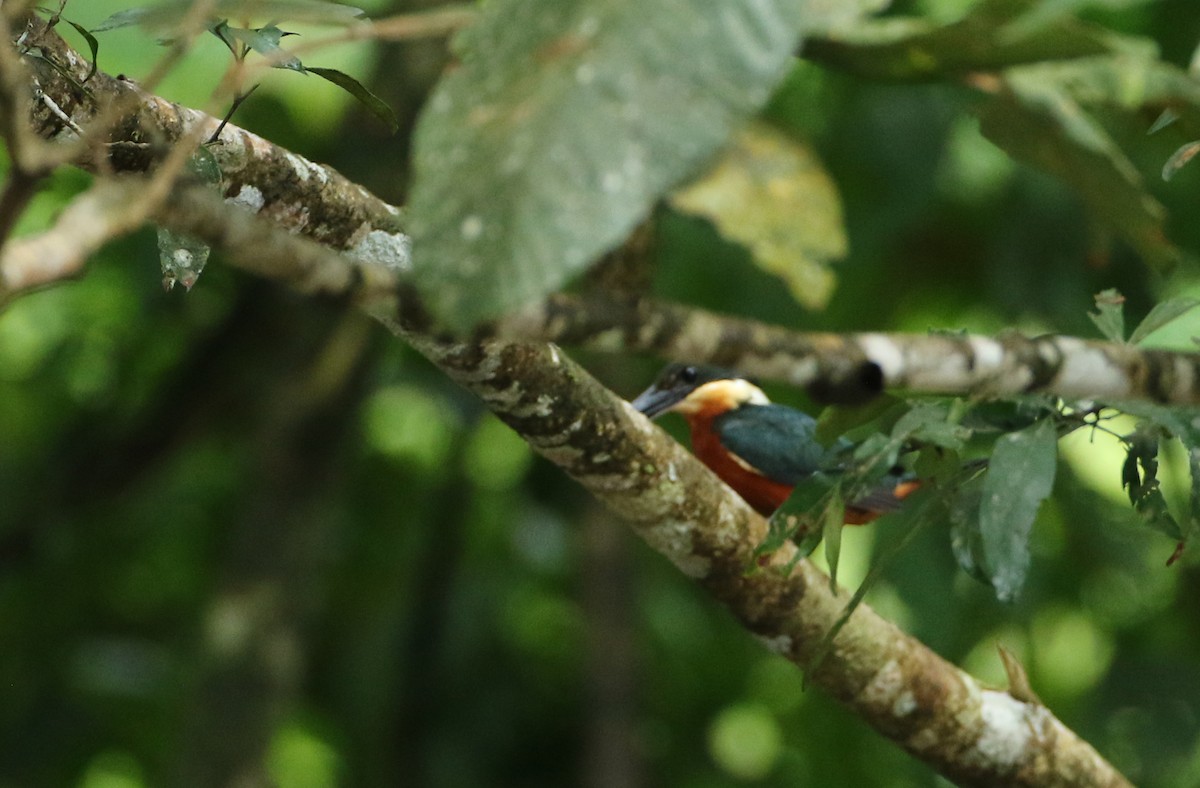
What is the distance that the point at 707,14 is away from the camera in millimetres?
843

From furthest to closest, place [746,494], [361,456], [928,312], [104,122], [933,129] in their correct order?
[361,456] → [928,312] → [933,129] → [746,494] → [104,122]

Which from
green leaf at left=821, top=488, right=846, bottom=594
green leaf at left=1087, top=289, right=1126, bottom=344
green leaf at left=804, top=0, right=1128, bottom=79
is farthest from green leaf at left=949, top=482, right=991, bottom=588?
green leaf at left=804, top=0, right=1128, bottom=79

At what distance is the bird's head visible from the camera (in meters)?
3.41

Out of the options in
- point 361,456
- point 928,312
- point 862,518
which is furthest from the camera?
point 361,456

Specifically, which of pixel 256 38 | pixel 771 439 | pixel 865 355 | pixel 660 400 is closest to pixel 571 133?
pixel 865 355

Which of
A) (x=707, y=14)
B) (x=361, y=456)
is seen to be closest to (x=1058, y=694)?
(x=361, y=456)

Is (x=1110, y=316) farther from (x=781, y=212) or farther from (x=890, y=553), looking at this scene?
(x=781, y=212)

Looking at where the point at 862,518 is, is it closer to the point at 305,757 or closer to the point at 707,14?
the point at 707,14

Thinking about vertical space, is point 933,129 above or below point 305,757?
above

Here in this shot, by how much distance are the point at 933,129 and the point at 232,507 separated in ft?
10.9

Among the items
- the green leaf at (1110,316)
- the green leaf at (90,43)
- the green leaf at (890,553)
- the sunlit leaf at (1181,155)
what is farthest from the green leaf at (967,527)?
the green leaf at (90,43)

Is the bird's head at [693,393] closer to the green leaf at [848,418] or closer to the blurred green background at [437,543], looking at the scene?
the blurred green background at [437,543]

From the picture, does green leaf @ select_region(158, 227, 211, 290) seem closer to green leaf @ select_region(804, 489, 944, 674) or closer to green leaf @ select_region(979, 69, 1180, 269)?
green leaf @ select_region(804, 489, 944, 674)

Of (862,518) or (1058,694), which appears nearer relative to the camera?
(862,518)
